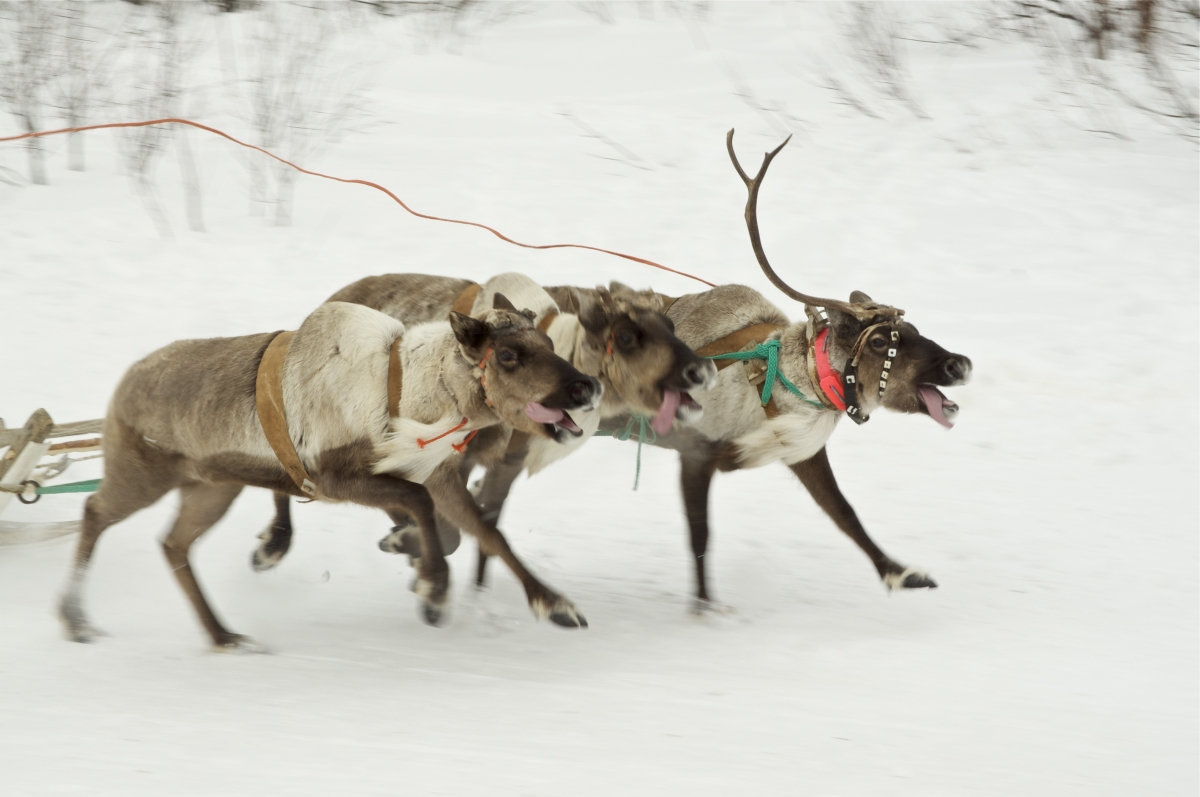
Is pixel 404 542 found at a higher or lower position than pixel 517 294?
lower

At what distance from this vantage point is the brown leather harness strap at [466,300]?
460cm

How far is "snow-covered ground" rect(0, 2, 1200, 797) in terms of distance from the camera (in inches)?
131

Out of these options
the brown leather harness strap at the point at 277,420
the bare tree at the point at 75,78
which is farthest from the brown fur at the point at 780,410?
the bare tree at the point at 75,78

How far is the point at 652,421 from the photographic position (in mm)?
4379

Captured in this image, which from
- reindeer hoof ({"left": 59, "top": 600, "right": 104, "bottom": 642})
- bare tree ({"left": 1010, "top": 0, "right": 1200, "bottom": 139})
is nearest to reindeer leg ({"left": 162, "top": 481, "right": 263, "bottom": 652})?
reindeer hoof ({"left": 59, "top": 600, "right": 104, "bottom": 642})

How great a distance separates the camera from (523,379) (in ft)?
12.4

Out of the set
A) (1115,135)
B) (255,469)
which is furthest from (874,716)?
(1115,135)

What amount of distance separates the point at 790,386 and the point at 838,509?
612 millimetres

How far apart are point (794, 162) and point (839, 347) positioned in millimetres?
6442

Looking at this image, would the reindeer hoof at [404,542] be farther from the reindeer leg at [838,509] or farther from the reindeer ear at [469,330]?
the reindeer leg at [838,509]

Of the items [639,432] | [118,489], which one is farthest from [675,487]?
[118,489]

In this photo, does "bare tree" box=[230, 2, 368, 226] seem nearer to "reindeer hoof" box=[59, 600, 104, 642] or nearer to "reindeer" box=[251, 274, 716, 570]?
"reindeer" box=[251, 274, 716, 570]

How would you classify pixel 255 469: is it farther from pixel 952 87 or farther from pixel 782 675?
pixel 952 87

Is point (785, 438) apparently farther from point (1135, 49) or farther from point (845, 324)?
point (1135, 49)
